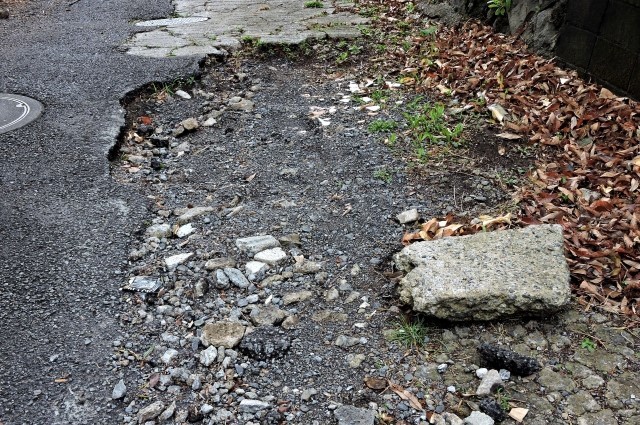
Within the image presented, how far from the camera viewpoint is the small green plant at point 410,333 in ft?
7.56

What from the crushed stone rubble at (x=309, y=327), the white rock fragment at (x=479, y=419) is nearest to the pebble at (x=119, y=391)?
the crushed stone rubble at (x=309, y=327)

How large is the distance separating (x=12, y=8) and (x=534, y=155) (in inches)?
256

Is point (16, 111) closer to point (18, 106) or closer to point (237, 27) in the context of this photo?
point (18, 106)

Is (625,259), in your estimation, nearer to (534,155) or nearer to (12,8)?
(534,155)

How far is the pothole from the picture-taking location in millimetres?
4098

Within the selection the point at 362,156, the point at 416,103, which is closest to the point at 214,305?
the point at 362,156

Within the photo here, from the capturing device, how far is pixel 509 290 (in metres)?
2.31

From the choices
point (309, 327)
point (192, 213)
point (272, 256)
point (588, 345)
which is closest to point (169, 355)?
point (309, 327)

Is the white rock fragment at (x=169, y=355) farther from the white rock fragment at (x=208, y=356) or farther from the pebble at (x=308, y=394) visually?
the pebble at (x=308, y=394)

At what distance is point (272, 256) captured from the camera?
2826 mm

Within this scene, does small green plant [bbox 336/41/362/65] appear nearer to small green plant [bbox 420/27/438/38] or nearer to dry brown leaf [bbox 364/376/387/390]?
small green plant [bbox 420/27/438/38]

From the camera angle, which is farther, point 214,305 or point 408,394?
point 214,305

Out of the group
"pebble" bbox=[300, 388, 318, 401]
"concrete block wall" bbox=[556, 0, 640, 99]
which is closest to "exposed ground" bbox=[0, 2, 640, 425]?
"pebble" bbox=[300, 388, 318, 401]

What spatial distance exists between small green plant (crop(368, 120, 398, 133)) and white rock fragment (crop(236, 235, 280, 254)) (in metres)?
1.41
